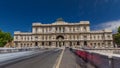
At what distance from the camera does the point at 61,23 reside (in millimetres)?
178750

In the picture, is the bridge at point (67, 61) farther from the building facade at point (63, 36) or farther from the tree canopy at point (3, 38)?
the building facade at point (63, 36)

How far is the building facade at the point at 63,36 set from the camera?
16662 cm

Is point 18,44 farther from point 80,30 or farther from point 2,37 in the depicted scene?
point 80,30

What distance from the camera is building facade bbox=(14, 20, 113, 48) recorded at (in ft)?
547

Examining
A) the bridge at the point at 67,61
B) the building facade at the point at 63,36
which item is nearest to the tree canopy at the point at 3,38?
the building facade at the point at 63,36

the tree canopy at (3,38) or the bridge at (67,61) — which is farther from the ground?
the tree canopy at (3,38)

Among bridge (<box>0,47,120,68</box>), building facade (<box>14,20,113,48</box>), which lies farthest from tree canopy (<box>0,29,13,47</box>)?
bridge (<box>0,47,120,68</box>)

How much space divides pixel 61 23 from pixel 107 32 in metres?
39.2

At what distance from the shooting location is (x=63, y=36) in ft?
564

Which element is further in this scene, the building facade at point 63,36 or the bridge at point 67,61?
the building facade at point 63,36

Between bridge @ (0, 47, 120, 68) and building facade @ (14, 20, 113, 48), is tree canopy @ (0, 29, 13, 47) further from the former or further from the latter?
bridge @ (0, 47, 120, 68)

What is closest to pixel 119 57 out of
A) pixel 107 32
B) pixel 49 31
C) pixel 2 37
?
pixel 2 37

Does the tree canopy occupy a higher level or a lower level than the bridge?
higher

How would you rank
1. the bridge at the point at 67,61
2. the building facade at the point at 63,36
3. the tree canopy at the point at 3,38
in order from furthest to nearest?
the building facade at the point at 63,36
the tree canopy at the point at 3,38
the bridge at the point at 67,61
